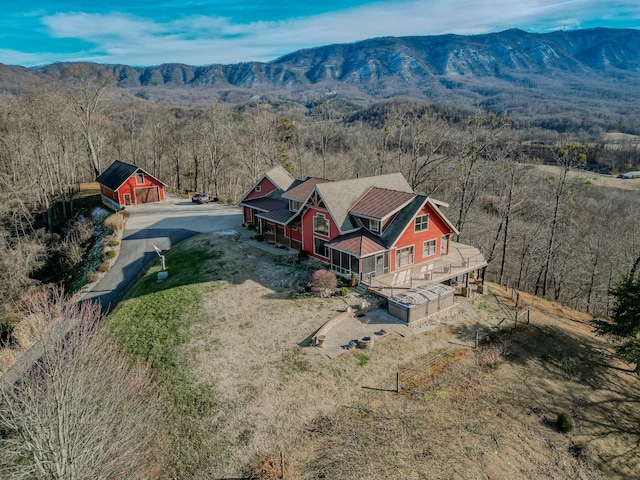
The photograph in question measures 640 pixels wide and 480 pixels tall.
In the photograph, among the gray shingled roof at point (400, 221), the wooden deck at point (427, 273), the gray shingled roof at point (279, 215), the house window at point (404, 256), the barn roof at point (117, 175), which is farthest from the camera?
the barn roof at point (117, 175)

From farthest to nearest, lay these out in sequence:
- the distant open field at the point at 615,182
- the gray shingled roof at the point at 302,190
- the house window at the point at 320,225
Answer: the distant open field at the point at 615,182, the gray shingled roof at the point at 302,190, the house window at the point at 320,225

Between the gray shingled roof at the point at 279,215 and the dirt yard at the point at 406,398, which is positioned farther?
the gray shingled roof at the point at 279,215

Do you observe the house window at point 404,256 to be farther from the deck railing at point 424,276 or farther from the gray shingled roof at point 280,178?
the gray shingled roof at point 280,178

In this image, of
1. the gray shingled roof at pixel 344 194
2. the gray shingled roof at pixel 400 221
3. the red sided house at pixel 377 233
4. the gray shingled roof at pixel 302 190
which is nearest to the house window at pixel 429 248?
the red sided house at pixel 377 233

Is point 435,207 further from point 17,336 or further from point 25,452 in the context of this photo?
point 17,336

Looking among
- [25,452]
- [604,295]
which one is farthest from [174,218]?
[604,295]
